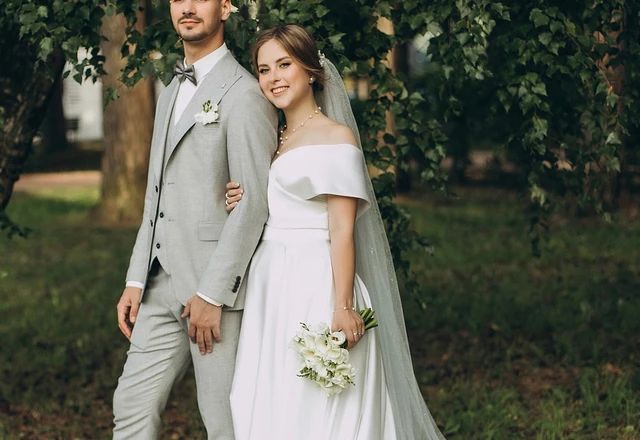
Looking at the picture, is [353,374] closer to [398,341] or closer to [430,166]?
[398,341]

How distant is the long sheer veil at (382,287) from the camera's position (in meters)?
3.27

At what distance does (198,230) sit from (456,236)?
7656 mm

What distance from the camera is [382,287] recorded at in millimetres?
3361

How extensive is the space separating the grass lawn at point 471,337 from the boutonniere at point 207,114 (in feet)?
6.70

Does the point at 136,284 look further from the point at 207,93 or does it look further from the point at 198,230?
the point at 207,93

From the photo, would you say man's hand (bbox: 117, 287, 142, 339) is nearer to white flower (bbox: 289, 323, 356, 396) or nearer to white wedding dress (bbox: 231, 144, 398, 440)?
white wedding dress (bbox: 231, 144, 398, 440)

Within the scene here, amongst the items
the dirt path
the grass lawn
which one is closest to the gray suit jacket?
the grass lawn

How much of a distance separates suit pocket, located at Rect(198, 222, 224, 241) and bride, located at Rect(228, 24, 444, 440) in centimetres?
11

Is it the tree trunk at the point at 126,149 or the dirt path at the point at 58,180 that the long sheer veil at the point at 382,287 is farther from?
the dirt path at the point at 58,180

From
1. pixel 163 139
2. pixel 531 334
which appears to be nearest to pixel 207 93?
pixel 163 139

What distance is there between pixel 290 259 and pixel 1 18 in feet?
6.22

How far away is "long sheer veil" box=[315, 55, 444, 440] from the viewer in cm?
327

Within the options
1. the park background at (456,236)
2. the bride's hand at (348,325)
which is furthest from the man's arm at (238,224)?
the park background at (456,236)

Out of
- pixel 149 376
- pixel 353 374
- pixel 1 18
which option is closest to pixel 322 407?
pixel 353 374
